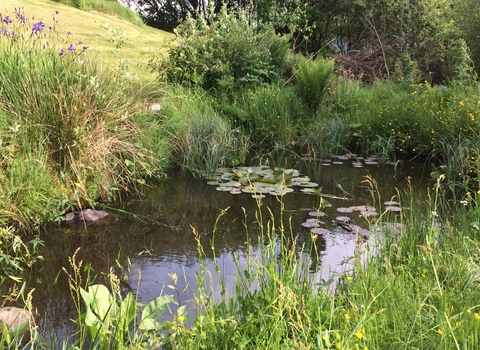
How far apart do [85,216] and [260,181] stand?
6.63 feet

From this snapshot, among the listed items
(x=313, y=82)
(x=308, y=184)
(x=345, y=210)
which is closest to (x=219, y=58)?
(x=313, y=82)

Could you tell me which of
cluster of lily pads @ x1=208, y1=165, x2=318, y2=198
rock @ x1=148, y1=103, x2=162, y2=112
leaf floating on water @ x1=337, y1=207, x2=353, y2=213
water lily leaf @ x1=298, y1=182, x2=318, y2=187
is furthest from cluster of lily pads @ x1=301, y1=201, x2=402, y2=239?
rock @ x1=148, y1=103, x2=162, y2=112

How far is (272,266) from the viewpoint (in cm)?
230

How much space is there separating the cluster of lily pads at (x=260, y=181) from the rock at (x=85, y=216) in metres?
1.41

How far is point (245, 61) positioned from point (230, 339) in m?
7.03

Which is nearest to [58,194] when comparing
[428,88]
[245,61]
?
[245,61]

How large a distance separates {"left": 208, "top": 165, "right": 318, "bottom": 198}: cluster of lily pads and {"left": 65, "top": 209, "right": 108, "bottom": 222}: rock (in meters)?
1.41

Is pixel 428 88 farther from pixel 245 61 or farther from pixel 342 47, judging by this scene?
pixel 342 47

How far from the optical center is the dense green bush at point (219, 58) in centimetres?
803

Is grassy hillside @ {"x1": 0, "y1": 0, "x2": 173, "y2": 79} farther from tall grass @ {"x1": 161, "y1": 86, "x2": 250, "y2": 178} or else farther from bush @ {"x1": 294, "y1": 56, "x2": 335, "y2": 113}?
tall grass @ {"x1": 161, "y1": 86, "x2": 250, "y2": 178}

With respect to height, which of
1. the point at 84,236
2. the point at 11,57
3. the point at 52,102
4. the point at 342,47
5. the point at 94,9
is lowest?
the point at 84,236

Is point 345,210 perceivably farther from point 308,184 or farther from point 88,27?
point 88,27

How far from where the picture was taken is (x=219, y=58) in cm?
821

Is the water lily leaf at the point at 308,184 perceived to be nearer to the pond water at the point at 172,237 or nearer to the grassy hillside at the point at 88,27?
the pond water at the point at 172,237
